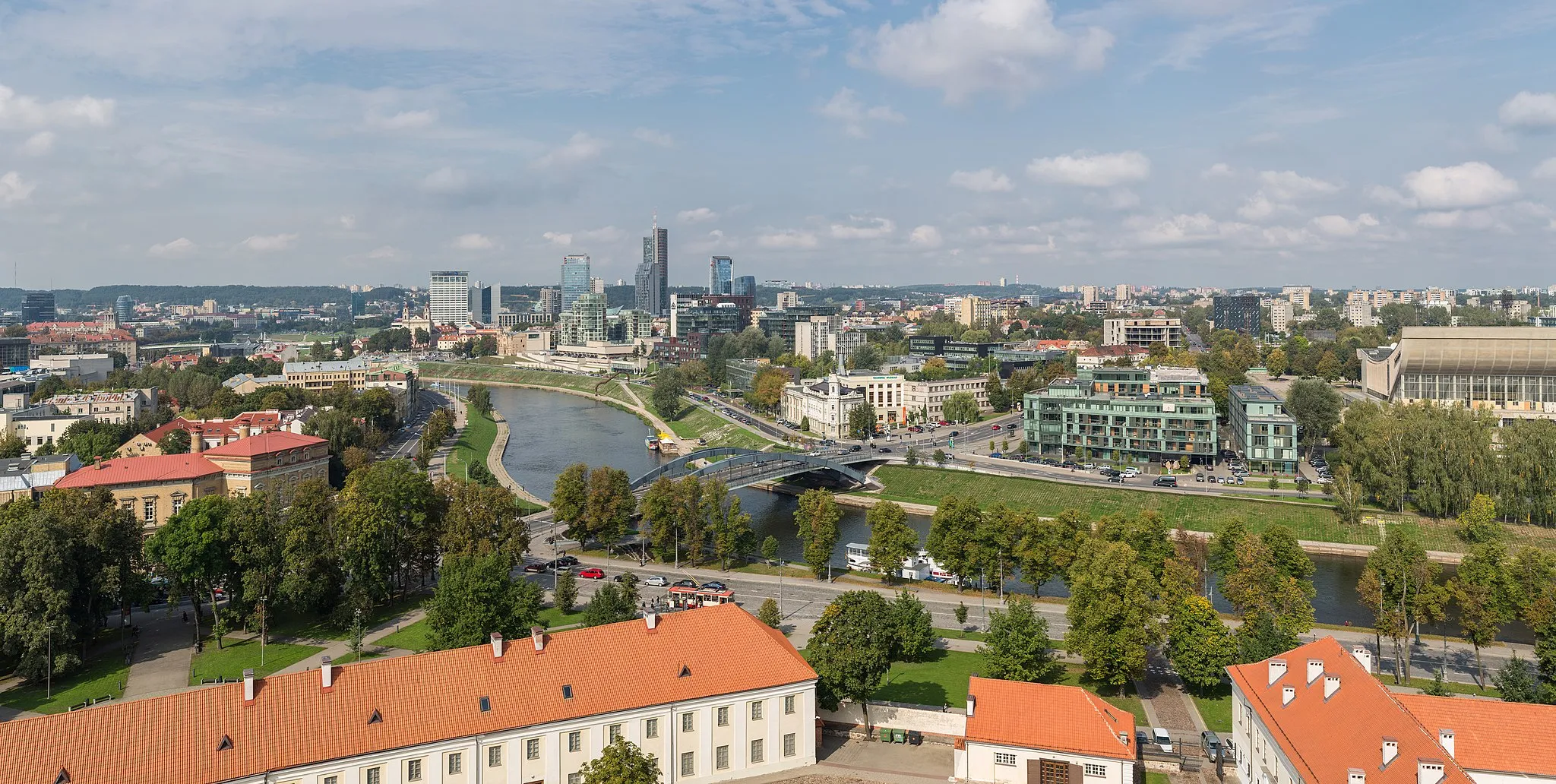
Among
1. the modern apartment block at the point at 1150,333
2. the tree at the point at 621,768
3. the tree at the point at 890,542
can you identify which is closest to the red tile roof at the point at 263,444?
the tree at the point at 890,542

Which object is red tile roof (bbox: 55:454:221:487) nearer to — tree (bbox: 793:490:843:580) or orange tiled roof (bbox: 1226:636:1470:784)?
tree (bbox: 793:490:843:580)

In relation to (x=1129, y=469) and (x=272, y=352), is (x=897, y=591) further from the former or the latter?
(x=272, y=352)

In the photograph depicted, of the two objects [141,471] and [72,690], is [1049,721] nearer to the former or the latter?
[72,690]

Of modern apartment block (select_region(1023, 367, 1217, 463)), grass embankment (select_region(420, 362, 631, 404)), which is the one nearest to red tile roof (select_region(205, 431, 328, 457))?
modern apartment block (select_region(1023, 367, 1217, 463))

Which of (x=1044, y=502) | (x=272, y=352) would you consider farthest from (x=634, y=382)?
(x=1044, y=502)

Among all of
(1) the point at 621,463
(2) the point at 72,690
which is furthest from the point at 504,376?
(2) the point at 72,690
